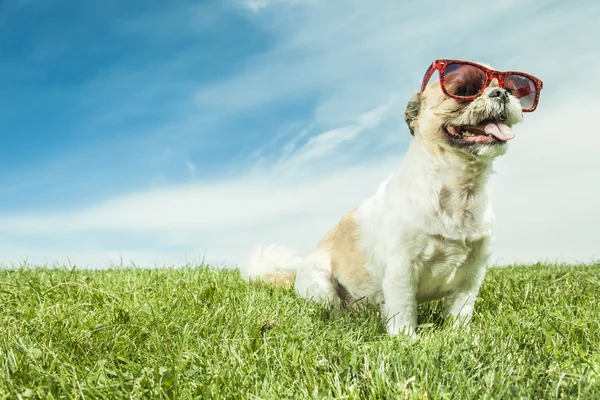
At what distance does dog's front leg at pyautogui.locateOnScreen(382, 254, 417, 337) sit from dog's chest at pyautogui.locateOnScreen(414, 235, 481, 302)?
0.34 ft

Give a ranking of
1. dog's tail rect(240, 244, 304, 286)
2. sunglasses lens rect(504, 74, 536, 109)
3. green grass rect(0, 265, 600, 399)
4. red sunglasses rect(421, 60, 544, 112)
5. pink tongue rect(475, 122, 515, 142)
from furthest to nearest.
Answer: dog's tail rect(240, 244, 304, 286) < sunglasses lens rect(504, 74, 536, 109) < red sunglasses rect(421, 60, 544, 112) < pink tongue rect(475, 122, 515, 142) < green grass rect(0, 265, 600, 399)

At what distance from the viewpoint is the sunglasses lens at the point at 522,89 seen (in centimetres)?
462

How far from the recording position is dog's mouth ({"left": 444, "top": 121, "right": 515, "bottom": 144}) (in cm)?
411

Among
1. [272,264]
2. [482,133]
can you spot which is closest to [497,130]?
[482,133]

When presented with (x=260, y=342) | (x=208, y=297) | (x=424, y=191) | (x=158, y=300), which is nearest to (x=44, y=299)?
(x=158, y=300)

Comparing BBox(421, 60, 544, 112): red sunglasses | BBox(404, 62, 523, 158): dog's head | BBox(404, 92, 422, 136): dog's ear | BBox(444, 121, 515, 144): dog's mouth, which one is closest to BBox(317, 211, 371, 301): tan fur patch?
BBox(404, 92, 422, 136): dog's ear

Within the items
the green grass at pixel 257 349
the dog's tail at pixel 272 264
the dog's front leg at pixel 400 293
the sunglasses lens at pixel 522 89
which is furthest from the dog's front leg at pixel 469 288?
the dog's tail at pixel 272 264

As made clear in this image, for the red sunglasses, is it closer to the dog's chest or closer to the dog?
the dog

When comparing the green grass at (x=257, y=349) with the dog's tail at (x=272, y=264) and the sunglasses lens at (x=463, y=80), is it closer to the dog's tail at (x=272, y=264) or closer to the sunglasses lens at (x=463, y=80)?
the dog's tail at (x=272, y=264)

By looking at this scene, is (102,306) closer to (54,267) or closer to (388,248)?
(388,248)

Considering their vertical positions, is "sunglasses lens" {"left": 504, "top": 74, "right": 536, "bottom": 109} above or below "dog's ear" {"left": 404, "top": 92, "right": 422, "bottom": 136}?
above

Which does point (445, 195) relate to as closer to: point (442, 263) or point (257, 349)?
point (442, 263)

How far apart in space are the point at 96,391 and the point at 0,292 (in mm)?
2564

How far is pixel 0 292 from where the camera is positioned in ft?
15.7
